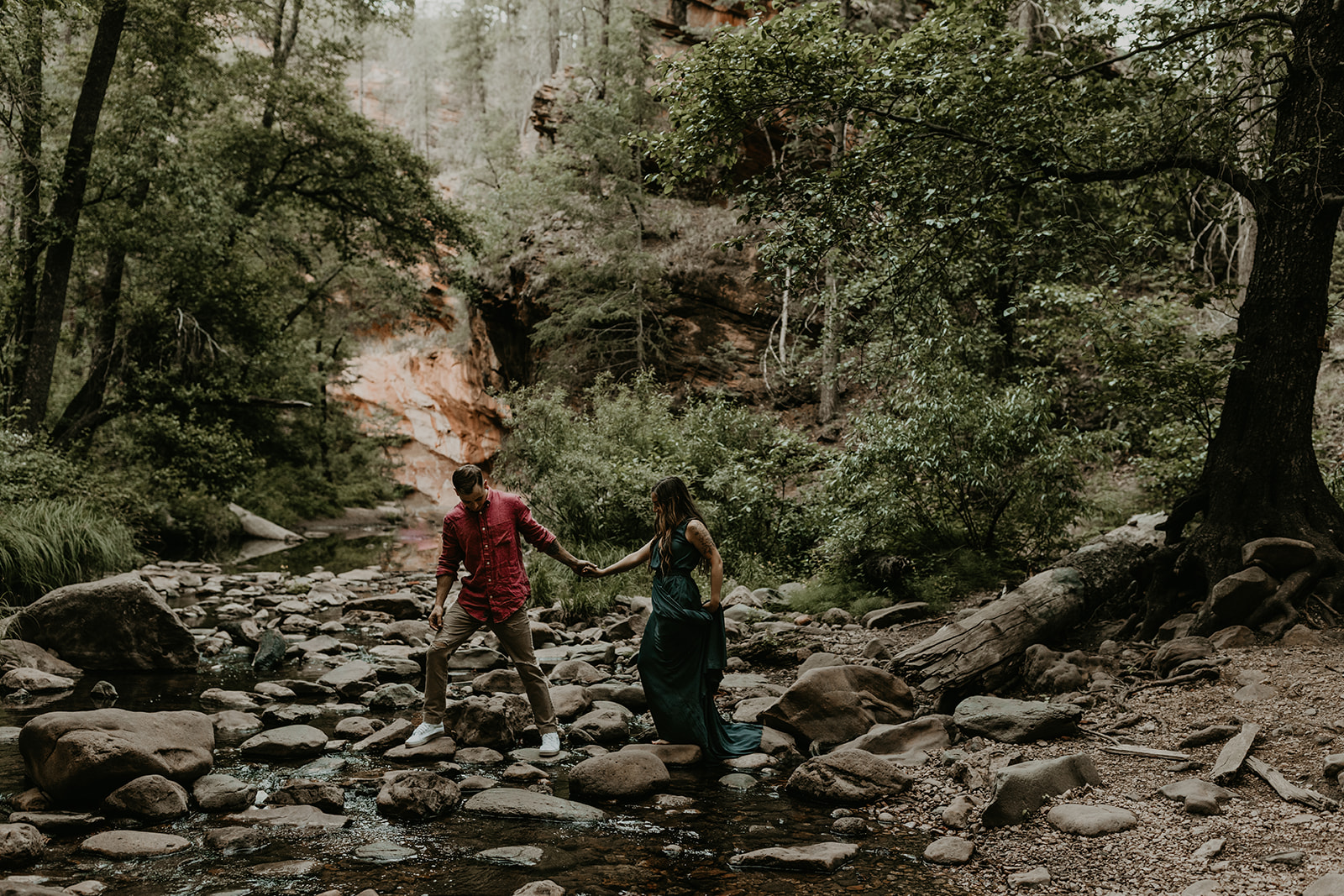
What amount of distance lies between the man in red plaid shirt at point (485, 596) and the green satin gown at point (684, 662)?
84 cm

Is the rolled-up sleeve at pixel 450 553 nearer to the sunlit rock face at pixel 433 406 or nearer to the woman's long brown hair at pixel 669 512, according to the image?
the woman's long brown hair at pixel 669 512

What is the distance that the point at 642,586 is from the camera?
13148 millimetres

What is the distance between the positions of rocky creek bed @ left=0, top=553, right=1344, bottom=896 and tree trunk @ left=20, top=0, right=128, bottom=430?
9252 mm

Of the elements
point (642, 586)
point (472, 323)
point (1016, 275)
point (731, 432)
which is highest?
point (472, 323)

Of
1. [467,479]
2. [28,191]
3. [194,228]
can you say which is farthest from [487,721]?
[194,228]

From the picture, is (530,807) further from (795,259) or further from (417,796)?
(795,259)

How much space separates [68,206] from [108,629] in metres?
10.5

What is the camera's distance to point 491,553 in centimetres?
630

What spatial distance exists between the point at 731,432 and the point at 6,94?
14.0 m

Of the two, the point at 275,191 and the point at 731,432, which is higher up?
the point at 275,191

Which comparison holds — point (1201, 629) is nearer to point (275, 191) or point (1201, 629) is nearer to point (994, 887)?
point (994, 887)

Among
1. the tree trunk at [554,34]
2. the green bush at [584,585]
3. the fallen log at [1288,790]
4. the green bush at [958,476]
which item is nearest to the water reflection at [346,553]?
the green bush at [584,585]

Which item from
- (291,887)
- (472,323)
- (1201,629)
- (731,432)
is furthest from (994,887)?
(472,323)

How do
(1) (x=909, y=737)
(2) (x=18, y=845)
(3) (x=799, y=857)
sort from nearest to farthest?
(2) (x=18, y=845)
(3) (x=799, y=857)
(1) (x=909, y=737)
